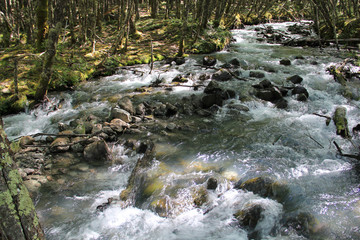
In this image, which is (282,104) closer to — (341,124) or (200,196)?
(341,124)

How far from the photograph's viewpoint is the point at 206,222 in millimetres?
3883

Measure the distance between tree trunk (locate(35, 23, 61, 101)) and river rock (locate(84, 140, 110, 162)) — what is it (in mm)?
3369

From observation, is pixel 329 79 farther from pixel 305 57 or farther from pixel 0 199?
pixel 0 199

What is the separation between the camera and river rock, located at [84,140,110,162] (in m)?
5.62

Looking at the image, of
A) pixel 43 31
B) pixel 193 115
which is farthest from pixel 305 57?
pixel 43 31

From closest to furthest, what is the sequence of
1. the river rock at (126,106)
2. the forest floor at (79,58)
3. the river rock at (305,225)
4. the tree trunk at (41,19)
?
the river rock at (305,225) < the river rock at (126,106) < the forest floor at (79,58) < the tree trunk at (41,19)

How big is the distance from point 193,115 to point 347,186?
4.57 m

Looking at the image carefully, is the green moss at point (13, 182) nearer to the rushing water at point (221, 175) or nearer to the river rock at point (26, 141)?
the rushing water at point (221, 175)

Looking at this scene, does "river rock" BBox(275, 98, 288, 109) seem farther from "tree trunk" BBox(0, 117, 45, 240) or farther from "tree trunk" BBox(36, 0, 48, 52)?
"tree trunk" BBox(36, 0, 48, 52)

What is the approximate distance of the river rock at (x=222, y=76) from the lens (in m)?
10.4

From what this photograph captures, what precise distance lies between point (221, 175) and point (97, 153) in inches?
116

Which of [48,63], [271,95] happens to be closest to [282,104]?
[271,95]

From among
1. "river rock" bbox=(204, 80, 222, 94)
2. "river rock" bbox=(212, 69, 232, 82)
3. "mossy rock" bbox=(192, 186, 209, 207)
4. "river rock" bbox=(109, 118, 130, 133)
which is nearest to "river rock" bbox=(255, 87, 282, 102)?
"river rock" bbox=(204, 80, 222, 94)

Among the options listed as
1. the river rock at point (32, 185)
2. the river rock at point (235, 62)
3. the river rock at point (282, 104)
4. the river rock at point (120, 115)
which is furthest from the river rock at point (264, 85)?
the river rock at point (32, 185)
